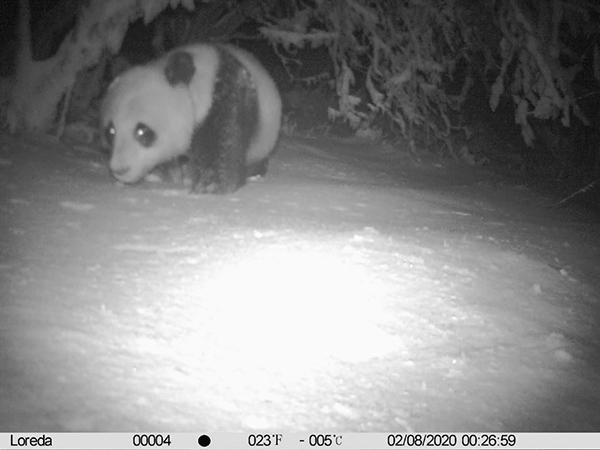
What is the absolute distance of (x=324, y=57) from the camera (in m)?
13.7

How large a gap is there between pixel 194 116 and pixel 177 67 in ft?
1.71

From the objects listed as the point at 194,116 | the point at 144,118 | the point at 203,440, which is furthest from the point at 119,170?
the point at 203,440

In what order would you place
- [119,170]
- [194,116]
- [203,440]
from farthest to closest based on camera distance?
1. [194,116]
2. [119,170]
3. [203,440]

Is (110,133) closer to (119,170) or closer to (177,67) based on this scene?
(119,170)

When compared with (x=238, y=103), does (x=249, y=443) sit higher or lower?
lower

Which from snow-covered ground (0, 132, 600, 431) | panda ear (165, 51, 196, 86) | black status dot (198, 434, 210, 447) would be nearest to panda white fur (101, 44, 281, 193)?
panda ear (165, 51, 196, 86)

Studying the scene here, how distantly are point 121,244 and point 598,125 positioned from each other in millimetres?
9051

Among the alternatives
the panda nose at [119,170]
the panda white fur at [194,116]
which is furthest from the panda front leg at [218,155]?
the panda nose at [119,170]

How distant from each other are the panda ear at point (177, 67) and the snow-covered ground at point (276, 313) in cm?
108

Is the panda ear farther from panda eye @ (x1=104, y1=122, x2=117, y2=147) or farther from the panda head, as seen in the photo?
panda eye @ (x1=104, y1=122, x2=117, y2=147)

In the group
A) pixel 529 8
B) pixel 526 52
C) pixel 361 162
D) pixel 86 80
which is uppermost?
pixel 529 8

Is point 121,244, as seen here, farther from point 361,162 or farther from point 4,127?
point 361,162

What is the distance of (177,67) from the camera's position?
6.48m

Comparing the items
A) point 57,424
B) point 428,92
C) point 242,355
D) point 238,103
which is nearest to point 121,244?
point 242,355
